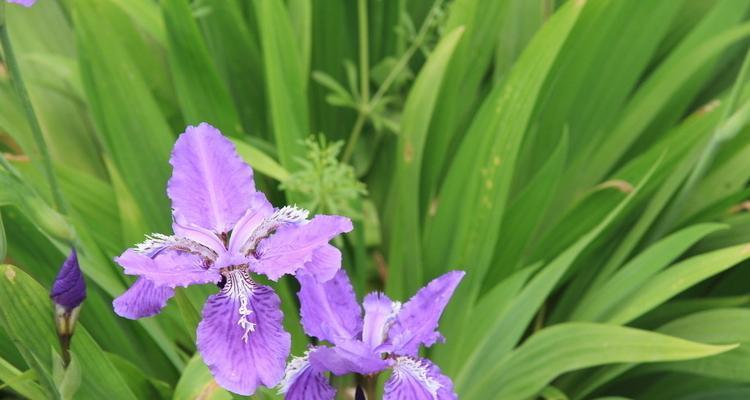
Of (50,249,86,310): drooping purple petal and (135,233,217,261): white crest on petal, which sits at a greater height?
(135,233,217,261): white crest on petal

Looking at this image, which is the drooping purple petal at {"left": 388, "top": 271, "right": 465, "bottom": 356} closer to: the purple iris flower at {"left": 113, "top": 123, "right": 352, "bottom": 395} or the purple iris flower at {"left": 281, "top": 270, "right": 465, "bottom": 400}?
the purple iris flower at {"left": 281, "top": 270, "right": 465, "bottom": 400}

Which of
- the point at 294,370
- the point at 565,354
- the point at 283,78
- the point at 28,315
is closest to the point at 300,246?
the point at 294,370

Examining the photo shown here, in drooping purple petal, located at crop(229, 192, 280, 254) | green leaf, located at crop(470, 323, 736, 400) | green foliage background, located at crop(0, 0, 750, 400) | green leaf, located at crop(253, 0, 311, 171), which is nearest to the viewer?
drooping purple petal, located at crop(229, 192, 280, 254)

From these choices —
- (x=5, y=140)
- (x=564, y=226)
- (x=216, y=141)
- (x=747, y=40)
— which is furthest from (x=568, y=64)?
(x=5, y=140)

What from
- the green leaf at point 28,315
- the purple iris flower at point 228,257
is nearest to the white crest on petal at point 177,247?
the purple iris flower at point 228,257

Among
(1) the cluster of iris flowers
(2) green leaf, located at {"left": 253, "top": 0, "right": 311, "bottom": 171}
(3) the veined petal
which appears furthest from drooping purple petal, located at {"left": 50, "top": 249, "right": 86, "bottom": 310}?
(2) green leaf, located at {"left": 253, "top": 0, "right": 311, "bottom": 171}

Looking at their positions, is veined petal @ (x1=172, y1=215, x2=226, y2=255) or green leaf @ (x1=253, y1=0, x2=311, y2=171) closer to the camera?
veined petal @ (x1=172, y1=215, x2=226, y2=255)

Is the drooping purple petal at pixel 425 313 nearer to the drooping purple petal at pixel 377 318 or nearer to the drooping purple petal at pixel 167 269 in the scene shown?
the drooping purple petal at pixel 377 318
